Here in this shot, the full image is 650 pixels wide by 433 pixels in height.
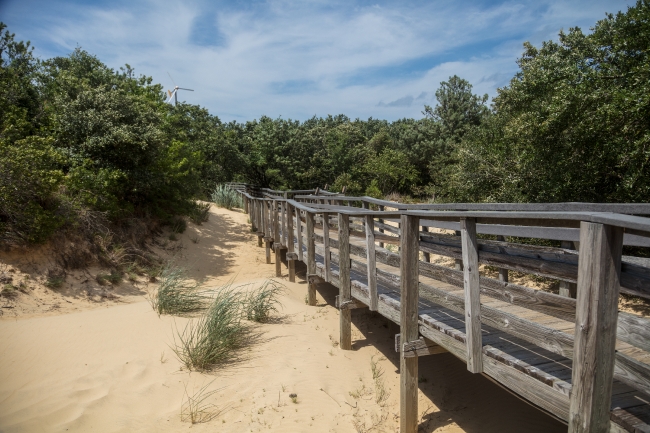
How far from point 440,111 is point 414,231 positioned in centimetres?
3419

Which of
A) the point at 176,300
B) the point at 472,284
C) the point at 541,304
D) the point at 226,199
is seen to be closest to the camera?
the point at 541,304

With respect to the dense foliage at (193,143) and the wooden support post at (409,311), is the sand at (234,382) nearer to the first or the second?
the wooden support post at (409,311)

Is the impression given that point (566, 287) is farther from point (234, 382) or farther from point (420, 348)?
point (234, 382)

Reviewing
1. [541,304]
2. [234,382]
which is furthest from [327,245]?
[541,304]

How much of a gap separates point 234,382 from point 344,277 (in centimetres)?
219

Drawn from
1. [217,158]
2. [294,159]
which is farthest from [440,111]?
[217,158]

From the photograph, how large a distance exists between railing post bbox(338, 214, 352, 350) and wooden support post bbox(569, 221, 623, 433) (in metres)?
3.99

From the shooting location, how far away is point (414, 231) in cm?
419

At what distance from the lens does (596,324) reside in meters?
2.17

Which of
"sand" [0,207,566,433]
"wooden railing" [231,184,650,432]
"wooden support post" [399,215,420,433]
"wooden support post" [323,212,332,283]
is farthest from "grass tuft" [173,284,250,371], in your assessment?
"wooden support post" [399,215,420,433]

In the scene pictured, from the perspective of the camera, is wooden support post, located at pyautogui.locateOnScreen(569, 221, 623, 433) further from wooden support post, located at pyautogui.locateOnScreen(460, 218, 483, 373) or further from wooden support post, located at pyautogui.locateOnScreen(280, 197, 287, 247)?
wooden support post, located at pyautogui.locateOnScreen(280, 197, 287, 247)

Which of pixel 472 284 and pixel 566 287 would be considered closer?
pixel 472 284

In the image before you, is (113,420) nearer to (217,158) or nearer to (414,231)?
(414,231)

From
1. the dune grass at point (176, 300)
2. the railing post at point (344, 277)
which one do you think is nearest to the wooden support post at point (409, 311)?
the railing post at point (344, 277)
